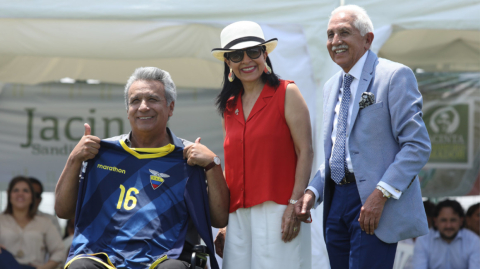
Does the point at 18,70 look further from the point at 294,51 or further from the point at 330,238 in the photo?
the point at 330,238

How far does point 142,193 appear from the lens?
2977 millimetres

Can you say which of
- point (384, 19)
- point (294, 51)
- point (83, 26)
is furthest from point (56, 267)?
point (384, 19)

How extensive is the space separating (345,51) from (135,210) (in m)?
1.50

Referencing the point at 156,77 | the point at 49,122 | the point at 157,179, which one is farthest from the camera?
the point at 49,122

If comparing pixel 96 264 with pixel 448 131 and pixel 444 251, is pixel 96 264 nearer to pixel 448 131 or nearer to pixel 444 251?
pixel 444 251

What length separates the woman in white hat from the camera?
2.76 meters

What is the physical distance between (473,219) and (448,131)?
1434 mm

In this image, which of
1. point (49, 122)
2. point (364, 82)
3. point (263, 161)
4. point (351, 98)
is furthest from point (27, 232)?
point (364, 82)

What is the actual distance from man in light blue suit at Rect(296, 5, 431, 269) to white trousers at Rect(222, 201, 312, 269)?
17 cm

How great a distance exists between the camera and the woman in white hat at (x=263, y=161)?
109 inches

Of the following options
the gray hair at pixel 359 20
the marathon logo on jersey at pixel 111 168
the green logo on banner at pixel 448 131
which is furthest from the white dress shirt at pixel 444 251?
the marathon logo on jersey at pixel 111 168

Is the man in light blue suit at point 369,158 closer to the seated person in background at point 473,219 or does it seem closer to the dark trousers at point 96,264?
the dark trousers at point 96,264

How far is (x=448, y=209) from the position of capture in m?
5.93

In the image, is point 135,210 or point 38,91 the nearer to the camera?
point 135,210
